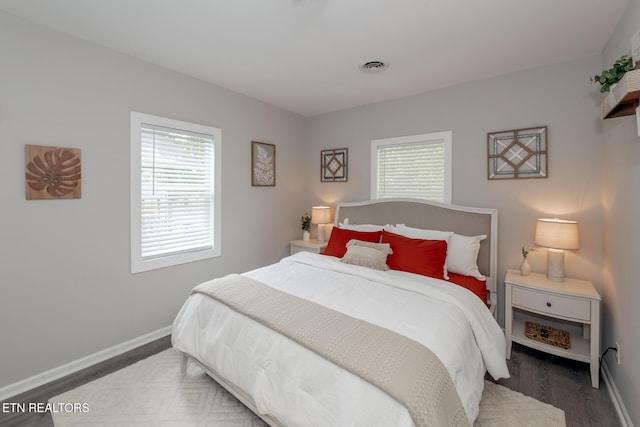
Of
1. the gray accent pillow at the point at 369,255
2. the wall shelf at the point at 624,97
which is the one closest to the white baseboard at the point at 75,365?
the gray accent pillow at the point at 369,255

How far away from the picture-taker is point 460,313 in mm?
1820

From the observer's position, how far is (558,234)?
2309 mm

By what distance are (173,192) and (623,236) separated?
3670 millimetres

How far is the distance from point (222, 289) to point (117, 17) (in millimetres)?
2044

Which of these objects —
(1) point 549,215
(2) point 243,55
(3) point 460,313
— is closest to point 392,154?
(1) point 549,215

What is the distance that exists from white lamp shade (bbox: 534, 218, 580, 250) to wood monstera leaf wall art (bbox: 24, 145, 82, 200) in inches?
149

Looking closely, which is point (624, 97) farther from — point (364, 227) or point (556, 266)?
point (364, 227)

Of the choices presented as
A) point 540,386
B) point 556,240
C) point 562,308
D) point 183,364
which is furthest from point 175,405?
point 556,240

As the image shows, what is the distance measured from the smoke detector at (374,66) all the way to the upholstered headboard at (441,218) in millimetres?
1423

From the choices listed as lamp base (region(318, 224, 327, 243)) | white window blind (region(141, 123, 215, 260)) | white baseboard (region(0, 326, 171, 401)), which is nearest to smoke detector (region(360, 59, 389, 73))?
white window blind (region(141, 123, 215, 260))

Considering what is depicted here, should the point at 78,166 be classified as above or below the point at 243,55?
below

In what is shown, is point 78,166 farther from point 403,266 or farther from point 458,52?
point 458,52

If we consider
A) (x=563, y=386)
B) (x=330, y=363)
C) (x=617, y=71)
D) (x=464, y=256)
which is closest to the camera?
(x=330, y=363)

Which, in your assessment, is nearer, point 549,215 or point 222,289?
point 222,289
